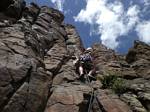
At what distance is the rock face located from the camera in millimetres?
20797

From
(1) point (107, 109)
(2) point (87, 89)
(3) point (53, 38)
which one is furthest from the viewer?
(3) point (53, 38)

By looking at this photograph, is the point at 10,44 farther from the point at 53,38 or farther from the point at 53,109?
the point at 53,38

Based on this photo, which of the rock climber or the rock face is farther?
the rock climber

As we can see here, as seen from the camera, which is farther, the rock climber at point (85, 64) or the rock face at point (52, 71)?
the rock climber at point (85, 64)

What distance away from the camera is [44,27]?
111 feet

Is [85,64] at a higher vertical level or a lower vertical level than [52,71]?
higher

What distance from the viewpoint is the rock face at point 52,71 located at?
2080 centimetres

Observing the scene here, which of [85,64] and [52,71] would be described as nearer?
[52,71]

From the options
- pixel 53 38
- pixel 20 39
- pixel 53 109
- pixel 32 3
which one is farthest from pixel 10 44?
pixel 32 3

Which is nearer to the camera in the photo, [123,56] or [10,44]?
[10,44]

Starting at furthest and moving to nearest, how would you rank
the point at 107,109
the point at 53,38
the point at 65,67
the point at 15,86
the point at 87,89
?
1. the point at 53,38
2. the point at 65,67
3. the point at 87,89
4. the point at 107,109
5. the point at 15,86

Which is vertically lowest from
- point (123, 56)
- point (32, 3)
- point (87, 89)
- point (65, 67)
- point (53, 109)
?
point (53, 109)

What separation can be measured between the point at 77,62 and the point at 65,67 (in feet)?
4.72

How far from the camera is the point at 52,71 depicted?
2734 cm
